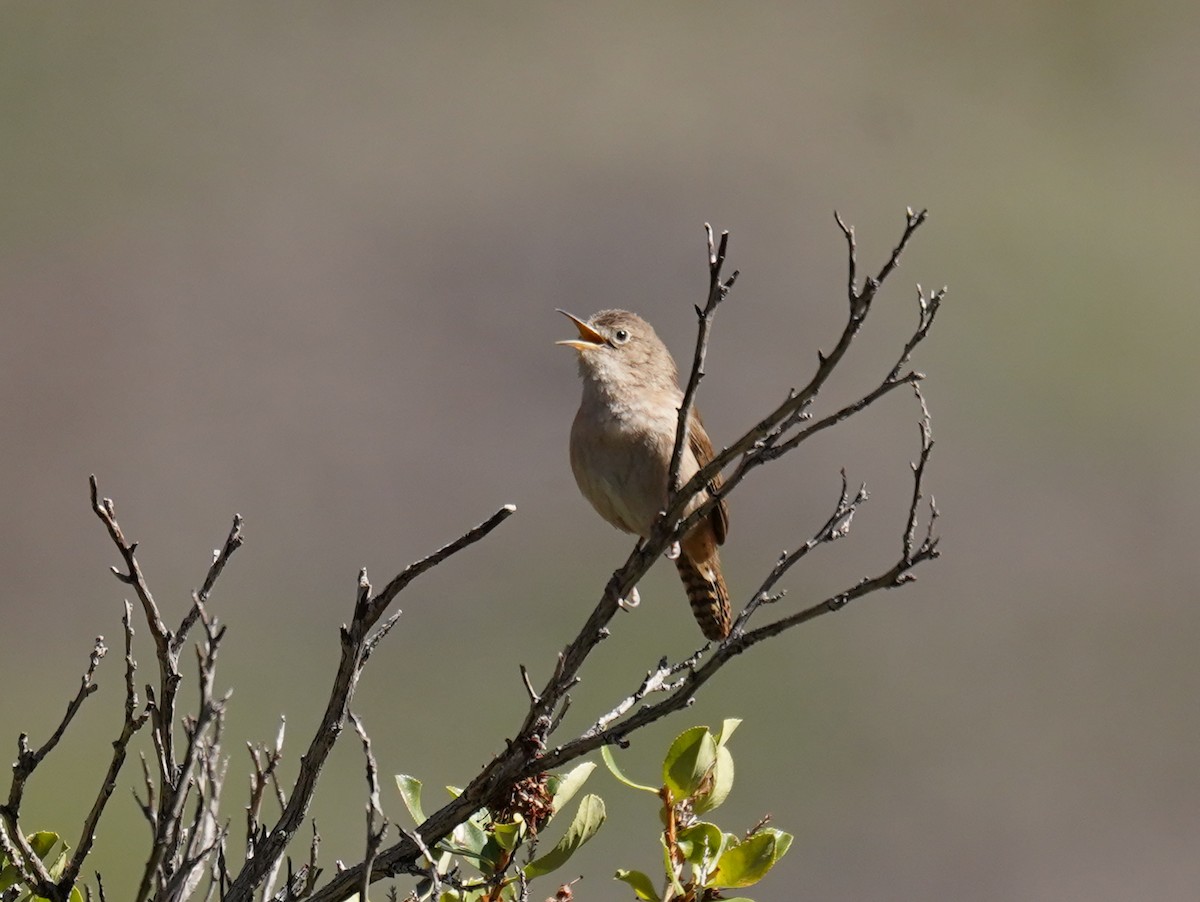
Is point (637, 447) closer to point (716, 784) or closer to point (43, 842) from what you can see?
point (716, 784)

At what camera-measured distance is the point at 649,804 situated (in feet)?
79.7

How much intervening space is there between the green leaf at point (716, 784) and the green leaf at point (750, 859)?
0.17 metres

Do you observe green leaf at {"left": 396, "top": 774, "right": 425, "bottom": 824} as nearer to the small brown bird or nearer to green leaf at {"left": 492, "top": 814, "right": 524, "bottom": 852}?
green leaf at {"left": 492, "top": 814, "right": 524, "bottom": 852}

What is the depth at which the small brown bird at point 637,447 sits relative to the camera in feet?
20.0

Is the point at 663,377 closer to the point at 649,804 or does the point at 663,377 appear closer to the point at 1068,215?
the point at 649,804

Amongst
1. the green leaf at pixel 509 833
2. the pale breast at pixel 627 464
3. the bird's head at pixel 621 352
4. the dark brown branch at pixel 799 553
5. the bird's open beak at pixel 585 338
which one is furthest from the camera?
the bird's open beak at pixel 585 338

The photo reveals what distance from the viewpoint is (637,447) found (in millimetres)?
6102

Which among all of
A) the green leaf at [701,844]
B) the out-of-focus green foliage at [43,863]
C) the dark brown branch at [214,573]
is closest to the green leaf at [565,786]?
the green leaf at [701,844]

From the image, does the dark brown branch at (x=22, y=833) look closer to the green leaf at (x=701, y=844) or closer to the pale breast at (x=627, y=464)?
the green leaf at (x=701, y=844)

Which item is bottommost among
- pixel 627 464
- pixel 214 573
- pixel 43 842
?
pixel 43 842

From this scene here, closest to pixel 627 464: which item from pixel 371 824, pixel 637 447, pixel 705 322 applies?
pixel 637 447

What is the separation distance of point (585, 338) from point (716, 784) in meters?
3.92

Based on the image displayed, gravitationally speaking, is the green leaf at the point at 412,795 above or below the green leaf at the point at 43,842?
above

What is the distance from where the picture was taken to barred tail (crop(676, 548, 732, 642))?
6.39 meters
